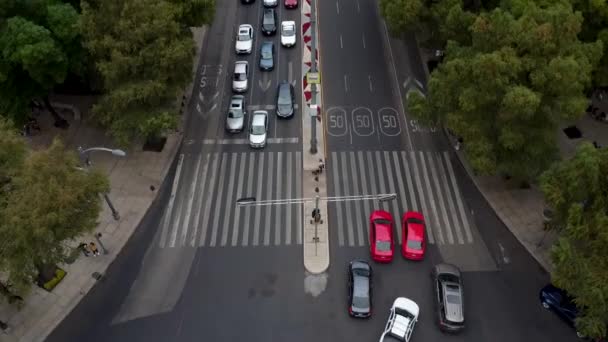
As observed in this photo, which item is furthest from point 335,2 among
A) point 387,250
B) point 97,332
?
point 97,332

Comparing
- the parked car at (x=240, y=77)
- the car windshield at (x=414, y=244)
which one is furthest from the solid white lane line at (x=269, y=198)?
the car windshield at (x=414, y=244)

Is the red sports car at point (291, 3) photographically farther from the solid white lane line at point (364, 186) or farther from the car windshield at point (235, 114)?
the solid white lane line at point (364, 186)

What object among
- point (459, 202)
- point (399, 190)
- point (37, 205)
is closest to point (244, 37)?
point (399, 190)

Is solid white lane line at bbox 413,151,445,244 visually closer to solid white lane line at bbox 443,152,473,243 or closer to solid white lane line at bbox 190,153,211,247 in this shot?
solid white lane line at bbox 443,152,473,243

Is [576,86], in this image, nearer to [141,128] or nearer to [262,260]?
[262,260]

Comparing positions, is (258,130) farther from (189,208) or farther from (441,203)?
(441,203)
